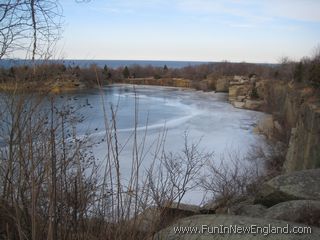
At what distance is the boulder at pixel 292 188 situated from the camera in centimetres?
543

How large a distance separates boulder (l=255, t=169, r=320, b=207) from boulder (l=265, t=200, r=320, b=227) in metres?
0.91

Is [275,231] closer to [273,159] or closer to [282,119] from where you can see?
[273,159]

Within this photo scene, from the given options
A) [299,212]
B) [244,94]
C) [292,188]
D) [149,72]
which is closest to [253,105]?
[244,94]

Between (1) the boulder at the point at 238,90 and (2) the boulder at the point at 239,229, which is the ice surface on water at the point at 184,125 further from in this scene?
(1) the boulder at the point at 238,90

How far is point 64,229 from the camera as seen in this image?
6.56ft

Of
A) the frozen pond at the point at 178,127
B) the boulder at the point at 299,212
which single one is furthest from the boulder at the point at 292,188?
the frozen pond at the point at 178,127

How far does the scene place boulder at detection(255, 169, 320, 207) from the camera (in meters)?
5.43

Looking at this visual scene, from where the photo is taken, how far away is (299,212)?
13.9 feet

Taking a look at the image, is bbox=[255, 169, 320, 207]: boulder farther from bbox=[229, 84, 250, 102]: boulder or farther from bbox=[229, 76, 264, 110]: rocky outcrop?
bbox=[229, 84, 250, 102]: boulder

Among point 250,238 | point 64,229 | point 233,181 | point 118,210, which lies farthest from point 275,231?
point 233,181

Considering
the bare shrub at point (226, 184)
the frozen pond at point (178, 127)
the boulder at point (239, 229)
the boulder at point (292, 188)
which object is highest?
the boulder at point (239, 229)

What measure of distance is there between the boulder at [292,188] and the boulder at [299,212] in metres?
0.91

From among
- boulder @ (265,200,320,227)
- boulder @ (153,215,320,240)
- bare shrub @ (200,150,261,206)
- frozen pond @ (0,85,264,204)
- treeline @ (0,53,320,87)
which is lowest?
bare shrub @ (200,150,261,206)

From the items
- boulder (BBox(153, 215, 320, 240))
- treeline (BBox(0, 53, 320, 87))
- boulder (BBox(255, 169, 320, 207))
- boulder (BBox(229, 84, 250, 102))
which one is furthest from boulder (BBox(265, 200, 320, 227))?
boulder (BBox(229, 84, 250, 102))
